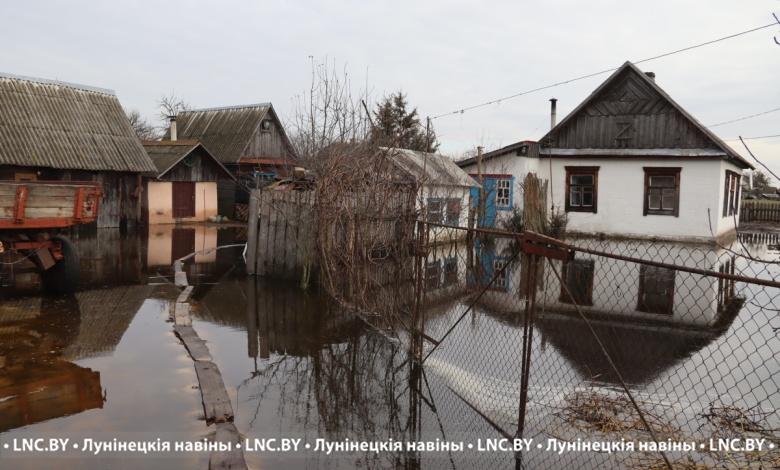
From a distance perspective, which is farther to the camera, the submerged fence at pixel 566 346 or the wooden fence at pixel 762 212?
the wooden fence at pixel 762 212

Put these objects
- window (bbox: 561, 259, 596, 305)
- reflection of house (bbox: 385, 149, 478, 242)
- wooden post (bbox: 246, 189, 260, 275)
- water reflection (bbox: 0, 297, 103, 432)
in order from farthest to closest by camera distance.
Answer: reflection of house (bbox: 385, 149, 478, 242), window (bbox: 561, 259, 596, 305), wooden post (bbox: 246, 189, 260, 275), water reflection (bbox: 0, 297, 103, 432)

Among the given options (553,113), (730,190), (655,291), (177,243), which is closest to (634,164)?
(730,190)

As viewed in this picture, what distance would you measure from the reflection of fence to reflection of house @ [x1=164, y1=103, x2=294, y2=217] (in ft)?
71.0

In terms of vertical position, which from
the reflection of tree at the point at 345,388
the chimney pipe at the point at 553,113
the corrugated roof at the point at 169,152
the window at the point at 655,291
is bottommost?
the reflection of tree at the point at 345,388

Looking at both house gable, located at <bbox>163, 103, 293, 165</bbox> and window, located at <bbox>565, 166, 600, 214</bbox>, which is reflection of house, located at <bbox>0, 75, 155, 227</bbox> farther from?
window, located at <bbox>565, 166, 600, 214</bbox>

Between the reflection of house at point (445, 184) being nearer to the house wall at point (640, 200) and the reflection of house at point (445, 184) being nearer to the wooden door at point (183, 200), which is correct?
the house wall at point (640, 200)

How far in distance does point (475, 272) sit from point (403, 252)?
6052mm

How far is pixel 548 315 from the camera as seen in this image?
383 inches

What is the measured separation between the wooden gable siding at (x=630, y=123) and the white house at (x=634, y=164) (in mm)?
36

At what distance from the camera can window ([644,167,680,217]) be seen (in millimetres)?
23297

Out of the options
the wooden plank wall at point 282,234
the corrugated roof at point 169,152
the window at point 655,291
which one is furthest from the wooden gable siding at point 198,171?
the window at point 655,291

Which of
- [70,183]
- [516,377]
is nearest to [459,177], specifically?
[70,183]

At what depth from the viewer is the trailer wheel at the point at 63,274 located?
988cm

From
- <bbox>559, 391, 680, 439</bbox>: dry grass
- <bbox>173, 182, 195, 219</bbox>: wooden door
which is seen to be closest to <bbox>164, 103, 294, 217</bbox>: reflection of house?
<bbox>173, 182, 195, 219</bbox>: wooden door
